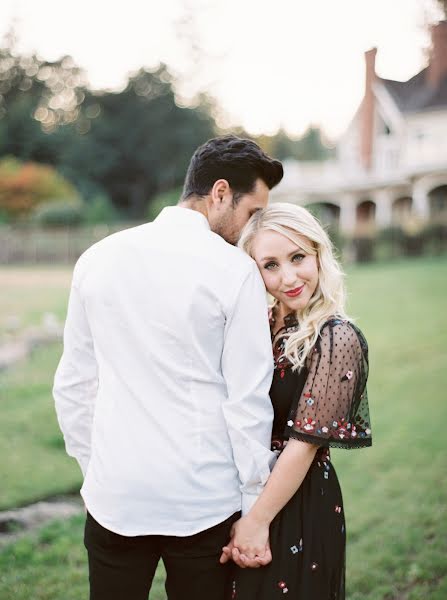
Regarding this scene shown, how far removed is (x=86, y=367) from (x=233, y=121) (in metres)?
43.5

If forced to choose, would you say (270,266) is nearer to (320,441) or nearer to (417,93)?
(320,441)

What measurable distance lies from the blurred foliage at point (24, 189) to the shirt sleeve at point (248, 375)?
87.7 feet

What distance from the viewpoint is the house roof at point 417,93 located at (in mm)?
23734

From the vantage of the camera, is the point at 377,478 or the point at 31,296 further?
the point at 31,296

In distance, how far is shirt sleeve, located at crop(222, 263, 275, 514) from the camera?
5.50ft

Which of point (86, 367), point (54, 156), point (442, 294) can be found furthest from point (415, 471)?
point (54, 156)

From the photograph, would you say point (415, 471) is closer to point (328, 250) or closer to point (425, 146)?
point (328, 250)

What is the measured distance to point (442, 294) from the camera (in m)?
10.5

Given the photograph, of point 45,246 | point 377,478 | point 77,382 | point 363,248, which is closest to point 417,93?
point 363,248

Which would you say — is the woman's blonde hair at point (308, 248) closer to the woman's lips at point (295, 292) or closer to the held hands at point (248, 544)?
the woman's lips at point (295, 292)

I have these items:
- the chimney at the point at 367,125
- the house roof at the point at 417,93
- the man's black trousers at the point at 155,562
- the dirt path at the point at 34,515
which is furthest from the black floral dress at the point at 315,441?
the chimney at the point at 367,125

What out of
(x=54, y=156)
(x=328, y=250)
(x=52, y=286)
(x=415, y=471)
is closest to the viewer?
(x=328, y=250)

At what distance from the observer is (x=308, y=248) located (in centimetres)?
201

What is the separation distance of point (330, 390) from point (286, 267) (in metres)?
0.44
